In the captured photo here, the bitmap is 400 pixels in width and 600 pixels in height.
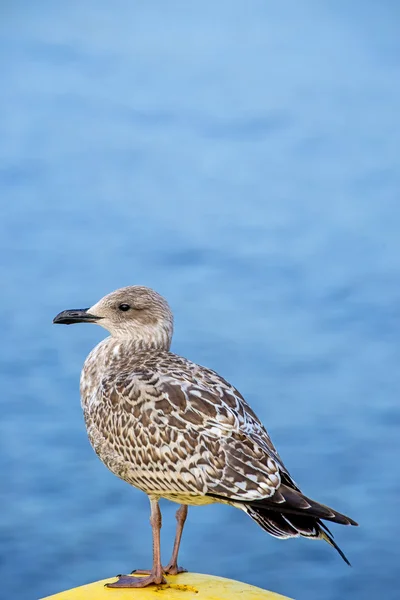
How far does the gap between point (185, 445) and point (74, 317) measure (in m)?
0.86

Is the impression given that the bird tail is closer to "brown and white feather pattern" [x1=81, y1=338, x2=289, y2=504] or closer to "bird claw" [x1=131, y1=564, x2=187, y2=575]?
"brown and white feather pattern" [x1=81, y1=338, x2=289, y2=504]

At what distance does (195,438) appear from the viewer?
513 cm

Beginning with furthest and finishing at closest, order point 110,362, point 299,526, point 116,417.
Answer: point 110,362
point 116,417
point 299,526

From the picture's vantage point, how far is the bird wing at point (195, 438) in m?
5.05

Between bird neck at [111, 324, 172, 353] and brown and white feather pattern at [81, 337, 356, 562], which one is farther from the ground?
bird neck at [111, 324, 172, 353]

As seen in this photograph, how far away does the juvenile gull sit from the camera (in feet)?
16.4

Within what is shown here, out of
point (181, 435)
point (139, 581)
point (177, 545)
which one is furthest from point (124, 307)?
point (139, 581)

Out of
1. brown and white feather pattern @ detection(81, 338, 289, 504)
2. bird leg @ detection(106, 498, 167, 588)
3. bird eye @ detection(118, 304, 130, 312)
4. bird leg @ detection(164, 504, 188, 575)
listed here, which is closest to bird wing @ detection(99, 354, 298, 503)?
brown and white feather pattern @ detection(81, 338, 289, 504)

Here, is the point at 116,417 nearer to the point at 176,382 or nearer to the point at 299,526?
the point at 176,382

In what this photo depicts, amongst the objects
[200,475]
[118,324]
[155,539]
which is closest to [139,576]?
[155,539]

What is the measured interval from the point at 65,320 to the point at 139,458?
0.76 m

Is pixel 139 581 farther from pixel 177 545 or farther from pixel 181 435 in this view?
pixel 181 435

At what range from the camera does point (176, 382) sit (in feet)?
17.3

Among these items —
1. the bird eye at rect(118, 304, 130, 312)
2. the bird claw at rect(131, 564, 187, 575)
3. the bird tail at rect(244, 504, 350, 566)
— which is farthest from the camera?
the bird eye at rect(118, 304, 130, 312)
